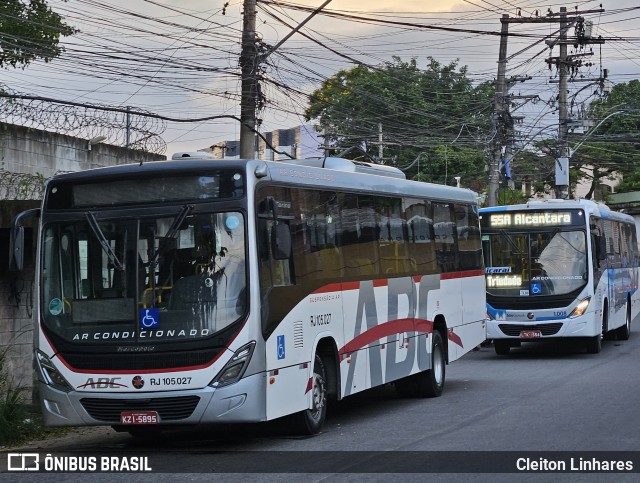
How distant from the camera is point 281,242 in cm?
1211

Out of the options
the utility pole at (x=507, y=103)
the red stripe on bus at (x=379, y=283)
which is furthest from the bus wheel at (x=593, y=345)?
the utility pole at (x=507, y=103)

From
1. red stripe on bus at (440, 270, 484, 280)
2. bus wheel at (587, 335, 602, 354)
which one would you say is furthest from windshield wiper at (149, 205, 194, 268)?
bus wheel at (587, 335, 602, 354)

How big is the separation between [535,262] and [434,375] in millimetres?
7013

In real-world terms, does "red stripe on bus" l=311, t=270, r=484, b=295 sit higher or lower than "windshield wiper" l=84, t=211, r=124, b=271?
lower

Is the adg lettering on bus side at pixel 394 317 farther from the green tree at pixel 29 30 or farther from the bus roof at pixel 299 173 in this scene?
the green tree at pixel 29 30

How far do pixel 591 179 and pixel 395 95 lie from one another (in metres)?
21.2

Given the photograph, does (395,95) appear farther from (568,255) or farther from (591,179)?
(568,255)

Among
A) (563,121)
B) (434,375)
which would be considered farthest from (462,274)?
(563,121)

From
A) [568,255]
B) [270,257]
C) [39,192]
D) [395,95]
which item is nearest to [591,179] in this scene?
[395,95]

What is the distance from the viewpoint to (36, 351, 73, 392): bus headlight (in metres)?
11.8

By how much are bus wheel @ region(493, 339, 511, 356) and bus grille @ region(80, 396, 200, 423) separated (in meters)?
14.3

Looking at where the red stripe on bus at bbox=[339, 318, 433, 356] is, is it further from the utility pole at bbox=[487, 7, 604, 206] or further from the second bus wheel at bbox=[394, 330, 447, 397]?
the utility pole at bbox=[487, 7, 604, 206]

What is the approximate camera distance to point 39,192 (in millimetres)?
18984

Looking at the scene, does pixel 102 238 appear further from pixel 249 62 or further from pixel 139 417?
pixel 249 62
